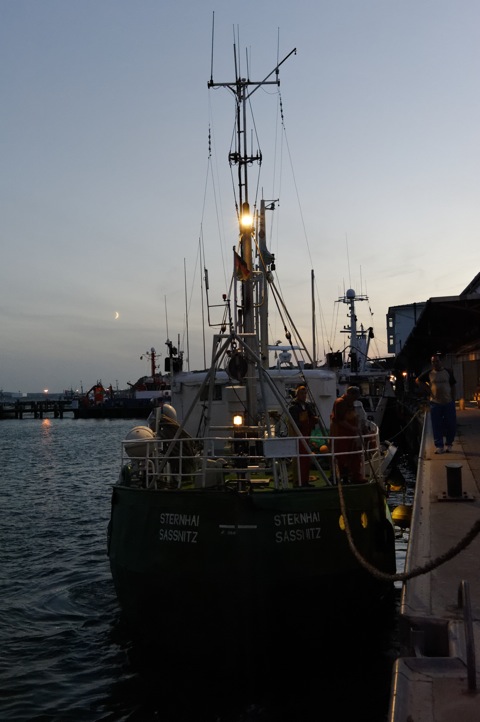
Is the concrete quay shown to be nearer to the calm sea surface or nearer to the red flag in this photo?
the calm sea surface

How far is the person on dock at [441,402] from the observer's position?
1414 cm

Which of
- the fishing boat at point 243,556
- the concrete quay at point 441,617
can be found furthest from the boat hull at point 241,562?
the concrete quay at point 441,617

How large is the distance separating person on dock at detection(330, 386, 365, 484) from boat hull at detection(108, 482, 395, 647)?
2.84 feet

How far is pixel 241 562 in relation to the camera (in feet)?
26.8

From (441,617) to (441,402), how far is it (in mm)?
8950

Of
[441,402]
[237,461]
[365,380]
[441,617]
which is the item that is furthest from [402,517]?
[365,380]

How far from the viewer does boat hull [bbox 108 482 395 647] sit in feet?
26.9

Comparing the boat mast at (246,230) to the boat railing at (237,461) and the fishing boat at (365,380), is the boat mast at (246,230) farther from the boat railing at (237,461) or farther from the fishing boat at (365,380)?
the fishing boat at (365,380)

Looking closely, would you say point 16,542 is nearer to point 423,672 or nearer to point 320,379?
point 320,379

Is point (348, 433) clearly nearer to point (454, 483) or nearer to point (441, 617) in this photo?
point (454, 483)

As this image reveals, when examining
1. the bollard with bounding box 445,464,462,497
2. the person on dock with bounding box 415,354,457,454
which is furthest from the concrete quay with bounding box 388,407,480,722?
the person on dock with bounding box 415,354,457,454

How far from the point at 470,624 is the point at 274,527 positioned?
12.4 ft

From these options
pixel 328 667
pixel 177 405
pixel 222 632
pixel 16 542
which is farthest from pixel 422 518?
pixel 16 542

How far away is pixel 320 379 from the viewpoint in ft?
51.0
